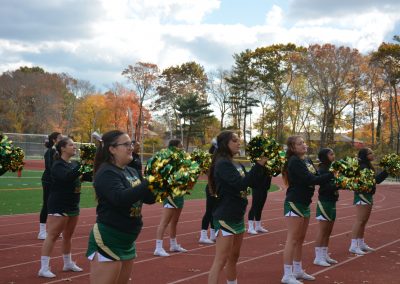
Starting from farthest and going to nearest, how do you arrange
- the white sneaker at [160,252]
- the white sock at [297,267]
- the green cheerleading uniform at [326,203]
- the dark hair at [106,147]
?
the white sneaker at [160,252] < the green cheerleading uniform at [326,203] < the white sock at [297,267] < the dark hair at [106,147]

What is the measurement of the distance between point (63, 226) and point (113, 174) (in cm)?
330

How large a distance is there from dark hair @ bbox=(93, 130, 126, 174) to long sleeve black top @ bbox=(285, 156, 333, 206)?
2967mm

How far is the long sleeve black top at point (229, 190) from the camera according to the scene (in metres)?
5.18

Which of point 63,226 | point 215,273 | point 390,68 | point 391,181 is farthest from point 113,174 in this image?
point 390,68

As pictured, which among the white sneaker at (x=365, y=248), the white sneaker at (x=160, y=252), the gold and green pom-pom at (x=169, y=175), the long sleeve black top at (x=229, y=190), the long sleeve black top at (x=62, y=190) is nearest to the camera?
the gold and green pom-pom at (x=169, y=175)

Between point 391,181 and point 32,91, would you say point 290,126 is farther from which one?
point 32,91

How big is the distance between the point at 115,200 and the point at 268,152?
2.17m

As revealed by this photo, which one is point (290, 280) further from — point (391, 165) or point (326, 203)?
point (391, 165)

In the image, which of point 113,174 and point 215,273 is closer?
point 113,174

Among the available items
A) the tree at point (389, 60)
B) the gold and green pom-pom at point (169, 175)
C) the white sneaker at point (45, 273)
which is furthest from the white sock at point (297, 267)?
the tree at point (389, 60)

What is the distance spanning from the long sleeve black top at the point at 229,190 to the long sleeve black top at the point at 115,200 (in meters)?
1.39

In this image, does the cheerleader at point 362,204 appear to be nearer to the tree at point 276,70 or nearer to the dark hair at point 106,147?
the dark hair at point 106,147

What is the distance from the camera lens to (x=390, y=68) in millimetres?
41531

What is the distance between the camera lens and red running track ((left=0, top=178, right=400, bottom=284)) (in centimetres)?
698
